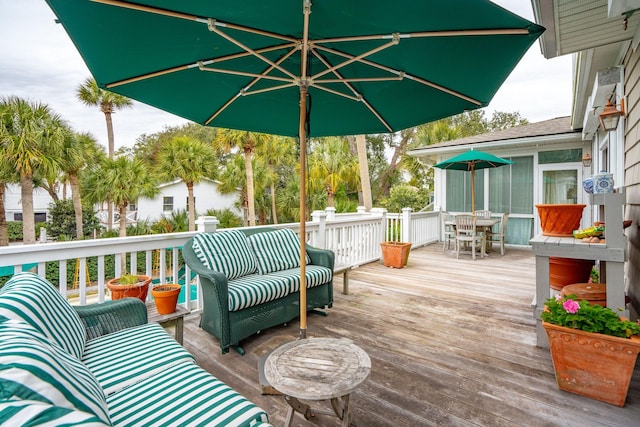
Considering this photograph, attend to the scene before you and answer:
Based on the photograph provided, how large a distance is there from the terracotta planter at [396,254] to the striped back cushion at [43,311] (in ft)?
15.2

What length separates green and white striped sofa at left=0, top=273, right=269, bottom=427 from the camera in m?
0.70

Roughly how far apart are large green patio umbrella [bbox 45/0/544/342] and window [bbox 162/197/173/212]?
1540cm

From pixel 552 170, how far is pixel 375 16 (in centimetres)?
754

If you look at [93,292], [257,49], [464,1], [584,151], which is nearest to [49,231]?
[93,292]

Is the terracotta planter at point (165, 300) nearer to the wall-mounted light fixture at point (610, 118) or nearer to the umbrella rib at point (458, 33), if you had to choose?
the umbrella rib at point (458, 33)

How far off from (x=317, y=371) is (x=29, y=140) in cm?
1375

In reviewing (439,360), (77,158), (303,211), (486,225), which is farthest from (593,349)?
(77,158)

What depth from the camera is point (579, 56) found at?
3467 mm

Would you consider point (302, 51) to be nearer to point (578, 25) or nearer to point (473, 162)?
point (578, 25)

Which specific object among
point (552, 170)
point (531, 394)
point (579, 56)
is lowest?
point (531, 394)

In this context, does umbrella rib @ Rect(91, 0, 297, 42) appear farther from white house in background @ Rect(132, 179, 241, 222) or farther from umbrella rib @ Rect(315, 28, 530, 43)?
white house in background @ Rect(132, 179, 241, 222)

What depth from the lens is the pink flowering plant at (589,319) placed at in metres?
1.90

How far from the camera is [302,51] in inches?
72.3

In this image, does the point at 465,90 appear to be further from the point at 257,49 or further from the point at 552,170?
the point at 552,170
